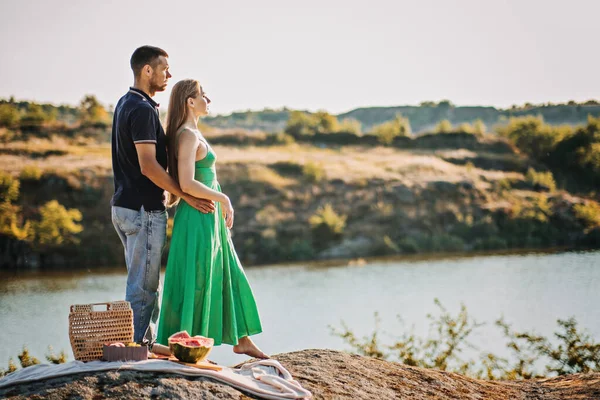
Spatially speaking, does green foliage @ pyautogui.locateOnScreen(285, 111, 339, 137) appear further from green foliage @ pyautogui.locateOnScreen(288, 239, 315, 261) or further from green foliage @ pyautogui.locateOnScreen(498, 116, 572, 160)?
green foliage @ pyautogui.locateOnScreen(288, 239, 315, 261)

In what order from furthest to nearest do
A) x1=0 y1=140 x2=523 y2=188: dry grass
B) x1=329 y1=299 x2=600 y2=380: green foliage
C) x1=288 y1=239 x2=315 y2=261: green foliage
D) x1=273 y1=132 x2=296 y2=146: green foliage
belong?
x1=273 y1=132 x2=296 y2=146: green foliage → x1=0 y1=140 x2=523 y2=188: dry grass → x1=288 y1=239 x2=315 y2=261: green foliage → x1=329 y1=299 x2=600 y2=380: green foliage

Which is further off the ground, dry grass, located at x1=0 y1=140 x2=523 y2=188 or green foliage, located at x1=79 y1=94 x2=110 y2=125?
green foliage, located at x1=79 y1=94 x2=110 y2=125

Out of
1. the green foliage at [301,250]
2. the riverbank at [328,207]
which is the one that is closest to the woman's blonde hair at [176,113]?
the riverbank at [328,207]

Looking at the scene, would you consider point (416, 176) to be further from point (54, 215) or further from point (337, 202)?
point (54, 215)

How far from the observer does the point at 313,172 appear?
126 feet

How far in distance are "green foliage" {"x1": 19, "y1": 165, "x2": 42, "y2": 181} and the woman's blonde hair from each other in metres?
28.1

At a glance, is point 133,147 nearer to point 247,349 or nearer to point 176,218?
point 176,218

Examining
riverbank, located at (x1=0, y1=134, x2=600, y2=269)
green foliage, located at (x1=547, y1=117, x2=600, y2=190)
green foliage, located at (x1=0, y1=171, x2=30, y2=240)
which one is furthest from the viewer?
green foliage, located at (x1=547, y1=117, x2=600, y2=190)

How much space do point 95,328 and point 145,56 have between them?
6.45 feet

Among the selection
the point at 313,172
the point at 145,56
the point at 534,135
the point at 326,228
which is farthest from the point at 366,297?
the point at 534,135

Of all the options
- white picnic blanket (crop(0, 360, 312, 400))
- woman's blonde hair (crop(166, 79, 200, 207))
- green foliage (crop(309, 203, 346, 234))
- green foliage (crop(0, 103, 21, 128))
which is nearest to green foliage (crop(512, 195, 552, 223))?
green foliage (crop(309, 203, 346, 234))

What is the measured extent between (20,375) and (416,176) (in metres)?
34.7

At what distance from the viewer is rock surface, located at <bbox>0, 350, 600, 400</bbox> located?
4945 mm

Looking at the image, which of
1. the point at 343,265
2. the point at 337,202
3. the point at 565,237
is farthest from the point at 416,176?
the point at 343,265
